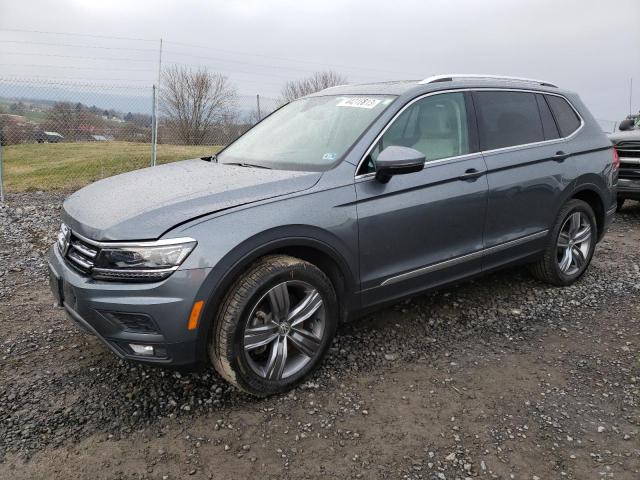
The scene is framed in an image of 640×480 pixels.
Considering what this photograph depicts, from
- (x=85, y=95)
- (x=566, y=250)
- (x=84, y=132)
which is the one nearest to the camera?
(x=566, y=250)

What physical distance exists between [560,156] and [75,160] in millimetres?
12997

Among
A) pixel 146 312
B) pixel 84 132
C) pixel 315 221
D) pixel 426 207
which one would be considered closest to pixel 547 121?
pixel 426 207

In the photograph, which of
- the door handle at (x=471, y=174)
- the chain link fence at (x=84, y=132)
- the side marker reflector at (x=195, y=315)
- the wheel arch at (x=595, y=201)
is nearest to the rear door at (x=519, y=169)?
the door handle at (x=471, y=174)

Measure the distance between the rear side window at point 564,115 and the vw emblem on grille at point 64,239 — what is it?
381cm

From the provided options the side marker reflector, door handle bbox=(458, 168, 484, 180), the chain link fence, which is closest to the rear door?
door handle bbox=(458, 168, 484, 180)

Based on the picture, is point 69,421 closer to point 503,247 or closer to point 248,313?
point 248,313

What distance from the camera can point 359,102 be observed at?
3.72 meters

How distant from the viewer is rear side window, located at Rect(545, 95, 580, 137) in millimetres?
4523

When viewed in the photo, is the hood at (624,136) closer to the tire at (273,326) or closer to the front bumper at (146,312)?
the tire at (273,326)

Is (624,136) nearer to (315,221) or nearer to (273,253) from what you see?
(315,221)

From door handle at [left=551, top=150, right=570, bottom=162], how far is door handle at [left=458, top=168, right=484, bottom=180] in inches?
37.2

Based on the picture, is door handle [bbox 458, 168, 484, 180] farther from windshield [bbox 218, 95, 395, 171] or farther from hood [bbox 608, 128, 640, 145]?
hood [bbox 608, 128, 640, 145]

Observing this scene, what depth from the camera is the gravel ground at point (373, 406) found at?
8.36ft

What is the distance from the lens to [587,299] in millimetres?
4551
